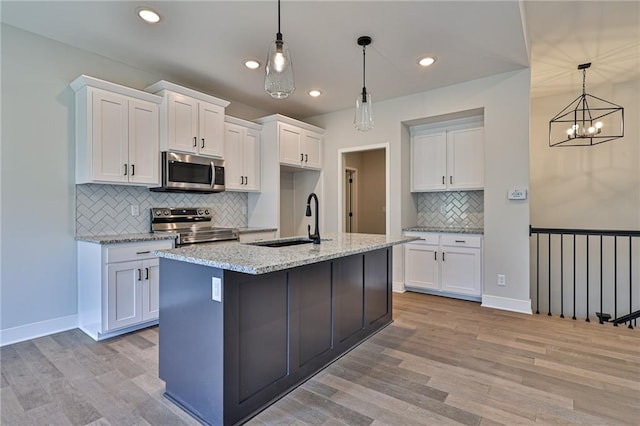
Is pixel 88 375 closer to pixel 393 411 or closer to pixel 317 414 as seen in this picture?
pixel 317 414

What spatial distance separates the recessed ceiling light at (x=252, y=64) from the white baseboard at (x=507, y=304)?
3876 millimetres

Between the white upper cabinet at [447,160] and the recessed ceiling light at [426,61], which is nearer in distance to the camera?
the recessed ceiling light at [426,61]

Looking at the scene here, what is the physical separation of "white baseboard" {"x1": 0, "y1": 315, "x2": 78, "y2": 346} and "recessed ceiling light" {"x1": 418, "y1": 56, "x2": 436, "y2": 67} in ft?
14.7

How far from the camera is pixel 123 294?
9.93 ft

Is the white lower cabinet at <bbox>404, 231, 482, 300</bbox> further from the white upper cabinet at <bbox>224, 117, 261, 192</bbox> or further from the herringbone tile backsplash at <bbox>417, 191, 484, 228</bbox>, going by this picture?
the white upper cabinet at <bbox>224, 117, 261, 192</bbox>

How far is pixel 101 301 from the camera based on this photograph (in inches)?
114

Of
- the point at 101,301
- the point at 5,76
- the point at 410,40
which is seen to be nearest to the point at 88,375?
the point at 101,301

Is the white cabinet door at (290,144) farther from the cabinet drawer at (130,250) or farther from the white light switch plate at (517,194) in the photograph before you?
the white light switch plate at (517,194)

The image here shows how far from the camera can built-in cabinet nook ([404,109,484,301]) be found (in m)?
4.30

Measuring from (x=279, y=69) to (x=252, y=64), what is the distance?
1.74 metres

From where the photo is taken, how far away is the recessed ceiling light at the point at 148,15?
8.59 feet

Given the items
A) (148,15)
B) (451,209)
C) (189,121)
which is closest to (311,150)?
(189,121)

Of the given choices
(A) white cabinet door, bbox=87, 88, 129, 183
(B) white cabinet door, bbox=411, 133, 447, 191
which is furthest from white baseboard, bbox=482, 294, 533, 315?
(A) white cabinet door, bbox=87, 88, 129, 183

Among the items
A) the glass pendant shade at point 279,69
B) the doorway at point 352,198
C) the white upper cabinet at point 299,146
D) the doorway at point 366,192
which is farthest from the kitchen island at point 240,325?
the doorway at point 366,192
